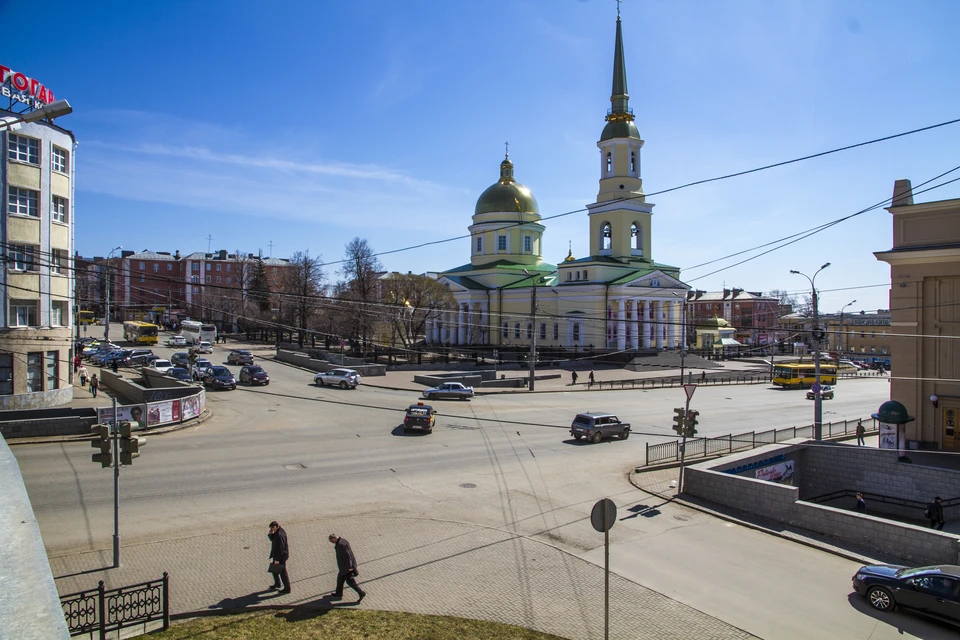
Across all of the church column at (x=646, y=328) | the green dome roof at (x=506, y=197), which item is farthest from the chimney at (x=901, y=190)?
the green dome roof at (x=506, y=197)

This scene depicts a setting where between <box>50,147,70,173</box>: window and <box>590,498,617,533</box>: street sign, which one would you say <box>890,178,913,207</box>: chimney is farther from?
<box>50,147,70,173</box>: window

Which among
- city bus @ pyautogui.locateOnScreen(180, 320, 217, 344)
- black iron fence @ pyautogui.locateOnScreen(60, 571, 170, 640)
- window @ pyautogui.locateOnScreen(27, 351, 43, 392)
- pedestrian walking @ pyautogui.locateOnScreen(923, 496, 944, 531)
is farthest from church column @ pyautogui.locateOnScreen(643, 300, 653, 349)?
black iron fence @ pyautogui.locateOnScreen(60, 571, 170, 640)

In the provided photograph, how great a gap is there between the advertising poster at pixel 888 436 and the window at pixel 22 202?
127 ft

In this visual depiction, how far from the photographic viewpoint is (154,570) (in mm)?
11555

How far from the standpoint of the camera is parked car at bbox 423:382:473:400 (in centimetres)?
3647

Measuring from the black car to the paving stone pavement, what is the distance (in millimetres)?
3448

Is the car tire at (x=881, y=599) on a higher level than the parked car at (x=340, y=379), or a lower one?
lower

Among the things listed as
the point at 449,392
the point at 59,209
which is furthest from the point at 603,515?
the point at 59,209

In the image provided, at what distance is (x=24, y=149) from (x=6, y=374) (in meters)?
10.6

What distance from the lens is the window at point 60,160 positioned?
30.1 meters

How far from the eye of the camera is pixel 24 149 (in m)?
28.7

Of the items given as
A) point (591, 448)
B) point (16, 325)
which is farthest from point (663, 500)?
point (16, 325)

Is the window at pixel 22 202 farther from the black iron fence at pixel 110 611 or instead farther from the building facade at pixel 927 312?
the building facade at pixel 927 312

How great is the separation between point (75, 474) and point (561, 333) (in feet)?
181
